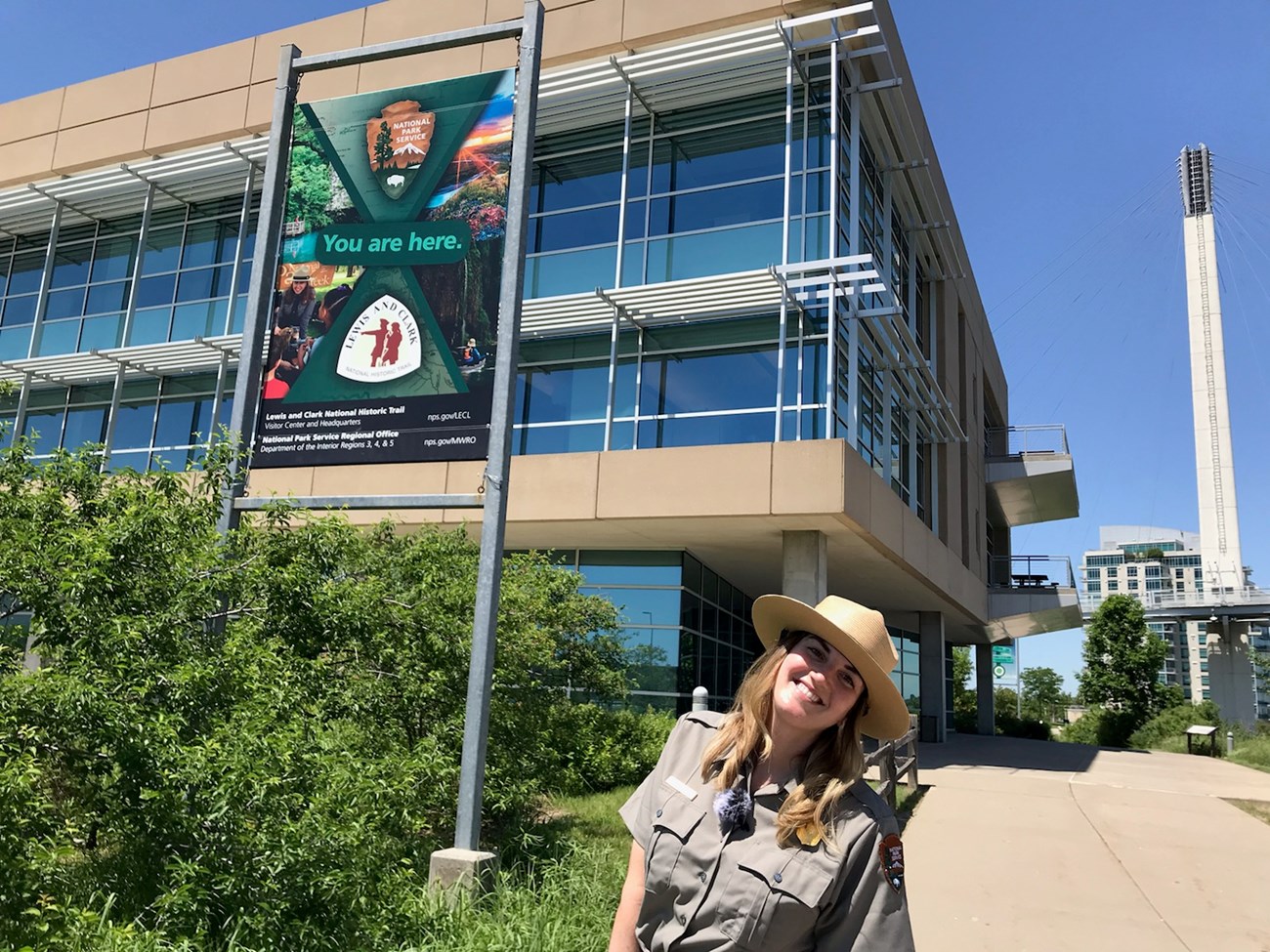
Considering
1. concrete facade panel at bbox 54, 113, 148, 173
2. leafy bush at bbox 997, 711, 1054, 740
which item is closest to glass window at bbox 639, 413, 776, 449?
concrete facade panel at bbox 54, 113, 148, 173

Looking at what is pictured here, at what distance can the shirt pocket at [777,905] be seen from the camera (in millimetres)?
2311

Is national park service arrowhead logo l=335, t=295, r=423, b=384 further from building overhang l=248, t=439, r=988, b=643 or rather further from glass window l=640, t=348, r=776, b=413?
glass window l=640, t=348, r=776, b=413

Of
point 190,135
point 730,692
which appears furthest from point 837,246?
point 190,135

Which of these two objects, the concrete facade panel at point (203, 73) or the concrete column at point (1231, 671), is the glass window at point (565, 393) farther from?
the concrete column at point (1231, 671)

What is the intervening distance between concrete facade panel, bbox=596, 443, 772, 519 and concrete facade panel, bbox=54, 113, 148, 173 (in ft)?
45.3

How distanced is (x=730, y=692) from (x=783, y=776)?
1960 cm

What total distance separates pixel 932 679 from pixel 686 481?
16609 mm

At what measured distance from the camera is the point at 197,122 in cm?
2144

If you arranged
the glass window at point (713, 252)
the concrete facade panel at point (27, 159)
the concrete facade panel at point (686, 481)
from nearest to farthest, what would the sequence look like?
the concrete facade panel at point (686, 481)
the glass window at point (713, 252)
the concrete facade panel at point (27, 159)

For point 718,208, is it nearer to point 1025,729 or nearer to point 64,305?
point 64,305

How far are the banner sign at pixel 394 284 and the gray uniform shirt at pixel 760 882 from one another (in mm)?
5018

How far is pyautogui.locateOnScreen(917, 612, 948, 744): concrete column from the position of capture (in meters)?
28.5

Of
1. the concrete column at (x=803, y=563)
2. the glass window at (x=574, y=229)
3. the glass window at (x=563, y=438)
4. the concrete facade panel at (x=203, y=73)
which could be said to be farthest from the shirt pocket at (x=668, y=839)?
the concrete facade panel at (x=203, y=73)

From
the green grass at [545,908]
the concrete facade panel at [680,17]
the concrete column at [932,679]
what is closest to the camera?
the green grass at [545,908]
